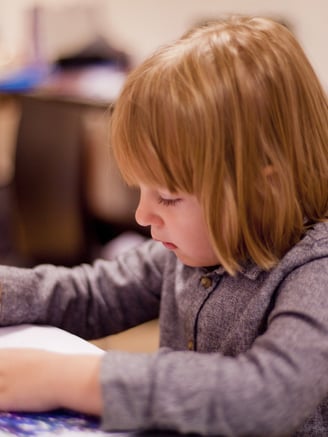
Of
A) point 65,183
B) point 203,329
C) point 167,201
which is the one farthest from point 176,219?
point 65,183

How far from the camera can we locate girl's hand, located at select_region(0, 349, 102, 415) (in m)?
0.58

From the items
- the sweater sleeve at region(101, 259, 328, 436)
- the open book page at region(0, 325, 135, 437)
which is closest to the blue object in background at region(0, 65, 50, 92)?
the open book page at region(0, 325, 135, 437)

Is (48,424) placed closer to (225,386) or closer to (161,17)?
(225,386)

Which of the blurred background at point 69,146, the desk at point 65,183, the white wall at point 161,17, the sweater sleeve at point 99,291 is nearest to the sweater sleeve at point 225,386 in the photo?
the sweater sleeve at point 99,291

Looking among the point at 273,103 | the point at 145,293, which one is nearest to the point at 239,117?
the point at 273,103

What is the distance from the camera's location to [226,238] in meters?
0.68

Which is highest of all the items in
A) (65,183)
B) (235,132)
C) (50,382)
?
(235,132)

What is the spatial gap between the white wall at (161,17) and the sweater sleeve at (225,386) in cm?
232

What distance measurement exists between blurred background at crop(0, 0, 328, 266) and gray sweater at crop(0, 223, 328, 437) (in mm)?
779

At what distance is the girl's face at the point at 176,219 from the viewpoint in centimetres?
69

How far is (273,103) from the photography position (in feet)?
2.11

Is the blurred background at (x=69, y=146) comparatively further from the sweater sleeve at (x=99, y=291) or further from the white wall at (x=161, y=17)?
the sweater sleeve at (x=99, y=291)

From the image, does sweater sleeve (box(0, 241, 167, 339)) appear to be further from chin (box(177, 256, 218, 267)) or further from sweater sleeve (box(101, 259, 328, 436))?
sweater sleeve (box(101, 259, 328, 436))

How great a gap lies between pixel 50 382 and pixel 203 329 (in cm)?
23
